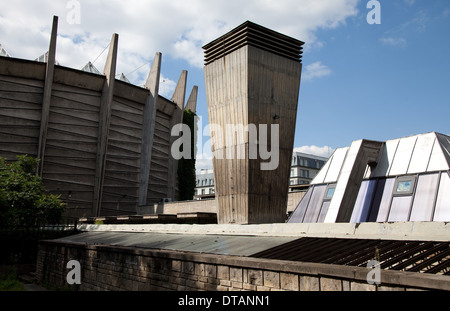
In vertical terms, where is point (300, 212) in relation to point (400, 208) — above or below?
below

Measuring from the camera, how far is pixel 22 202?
1599 centimetres

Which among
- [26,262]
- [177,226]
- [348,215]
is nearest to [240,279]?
[177,226]

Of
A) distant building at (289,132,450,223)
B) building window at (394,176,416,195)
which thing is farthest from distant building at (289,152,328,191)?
building window at (394,176,416,195)

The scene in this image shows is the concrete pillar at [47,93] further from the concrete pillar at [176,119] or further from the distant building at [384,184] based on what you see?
the distant building at [384,184]

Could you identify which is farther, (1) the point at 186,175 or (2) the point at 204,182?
(2) the point at 204,182

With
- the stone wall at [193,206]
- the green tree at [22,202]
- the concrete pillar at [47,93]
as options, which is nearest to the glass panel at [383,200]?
the stone wall at [193,206]

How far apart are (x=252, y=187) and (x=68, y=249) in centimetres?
639

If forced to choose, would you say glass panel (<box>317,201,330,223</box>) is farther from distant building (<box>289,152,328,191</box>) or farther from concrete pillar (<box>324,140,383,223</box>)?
distant building (<box>289,152,328,191</box>)

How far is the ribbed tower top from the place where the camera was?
1285 centimetres

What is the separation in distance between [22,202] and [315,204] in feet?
39.1

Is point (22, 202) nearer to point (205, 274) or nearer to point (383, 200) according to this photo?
point (205, 274)

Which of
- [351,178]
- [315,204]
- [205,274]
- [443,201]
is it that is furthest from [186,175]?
[205,274]

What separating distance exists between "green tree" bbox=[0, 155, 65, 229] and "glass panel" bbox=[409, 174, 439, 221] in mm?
13788
